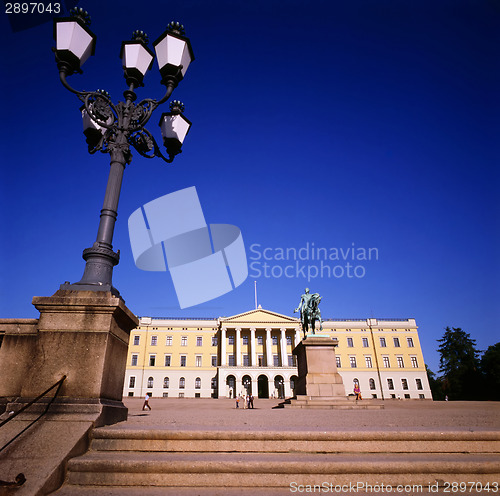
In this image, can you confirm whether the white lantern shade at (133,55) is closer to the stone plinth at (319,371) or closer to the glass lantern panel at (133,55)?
the glass lantern panel at (133,55)

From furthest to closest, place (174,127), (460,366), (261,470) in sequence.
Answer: (460,366), (174,127), (261,470)

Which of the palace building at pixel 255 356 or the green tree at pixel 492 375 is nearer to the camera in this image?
the green tree at pixel 492 375

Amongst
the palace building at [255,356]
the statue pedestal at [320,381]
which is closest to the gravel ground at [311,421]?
the statue pedestal at [320,381]

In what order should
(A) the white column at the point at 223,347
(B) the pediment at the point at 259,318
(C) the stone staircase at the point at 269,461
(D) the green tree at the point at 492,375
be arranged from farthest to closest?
(B) the pediment at the point at 259,318 → (A) the white column at the point at 223,347 → (D) the green tree at the point at 492,375 → (C) the stone staircase at the point at 269,461

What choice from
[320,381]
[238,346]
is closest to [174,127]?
[320,381]

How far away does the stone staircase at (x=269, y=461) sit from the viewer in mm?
3006

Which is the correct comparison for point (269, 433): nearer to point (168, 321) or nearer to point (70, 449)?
point (70, 449)

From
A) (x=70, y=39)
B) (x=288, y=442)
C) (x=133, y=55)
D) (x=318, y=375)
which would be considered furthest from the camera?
(x=318, y=375)

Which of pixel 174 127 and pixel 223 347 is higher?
pixel 223 347

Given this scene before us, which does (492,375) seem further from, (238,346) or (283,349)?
(238,346)

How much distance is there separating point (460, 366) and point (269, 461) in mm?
68166

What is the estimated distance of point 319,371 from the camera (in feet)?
53.3

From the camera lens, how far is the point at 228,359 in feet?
199

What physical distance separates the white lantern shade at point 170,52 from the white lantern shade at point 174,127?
697mm
